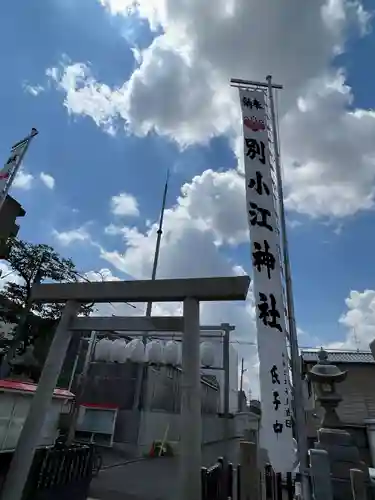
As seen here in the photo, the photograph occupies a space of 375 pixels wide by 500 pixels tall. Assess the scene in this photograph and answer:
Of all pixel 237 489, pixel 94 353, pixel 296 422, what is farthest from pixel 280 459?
pixel 94 353

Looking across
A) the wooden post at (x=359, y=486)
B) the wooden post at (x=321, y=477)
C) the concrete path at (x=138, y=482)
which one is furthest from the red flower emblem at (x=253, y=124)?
the concrete path at (x=138, y=482)

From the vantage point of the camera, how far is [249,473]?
165 inches

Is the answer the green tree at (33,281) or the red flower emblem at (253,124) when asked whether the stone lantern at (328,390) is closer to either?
the red flower emblem at (253,124)

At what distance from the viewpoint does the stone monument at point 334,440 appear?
16.4 ft

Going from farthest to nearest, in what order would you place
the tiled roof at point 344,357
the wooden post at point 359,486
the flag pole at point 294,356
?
the tiled roof at point 344,357 → the flag pole at point 294,356 → the wooden post at point 359,486

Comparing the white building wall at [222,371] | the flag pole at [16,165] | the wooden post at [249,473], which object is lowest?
the wooden post at [249,473]

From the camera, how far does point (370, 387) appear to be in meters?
13.8

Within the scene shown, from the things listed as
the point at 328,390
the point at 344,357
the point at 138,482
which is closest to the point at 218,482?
the point at 328,390

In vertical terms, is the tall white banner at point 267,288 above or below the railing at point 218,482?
above

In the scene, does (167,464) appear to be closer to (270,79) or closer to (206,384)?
(206,384)

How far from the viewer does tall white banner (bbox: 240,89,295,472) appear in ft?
21.4

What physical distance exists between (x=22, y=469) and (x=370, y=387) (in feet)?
48.0

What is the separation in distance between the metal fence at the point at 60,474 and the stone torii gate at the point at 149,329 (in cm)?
32

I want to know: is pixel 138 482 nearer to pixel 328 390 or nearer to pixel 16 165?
pixel 328 390
